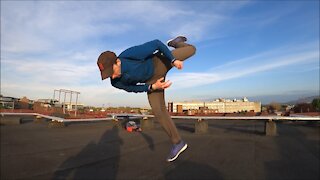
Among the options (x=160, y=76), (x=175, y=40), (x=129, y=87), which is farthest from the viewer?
(x=175, y=40)

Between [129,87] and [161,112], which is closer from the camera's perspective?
[129,87]

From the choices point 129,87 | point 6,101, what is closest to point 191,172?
point 129,87

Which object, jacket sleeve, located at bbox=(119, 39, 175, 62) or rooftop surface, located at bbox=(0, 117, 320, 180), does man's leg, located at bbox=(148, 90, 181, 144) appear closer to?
jacket sleeve, located at bbox=(119, 39, 175, 62)

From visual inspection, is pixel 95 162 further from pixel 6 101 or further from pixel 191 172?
pixel 6 101

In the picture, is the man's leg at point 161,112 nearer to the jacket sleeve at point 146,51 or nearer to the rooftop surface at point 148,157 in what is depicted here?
the jacket sleeve at point 146,51

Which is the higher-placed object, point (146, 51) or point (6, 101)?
point (6, 101)

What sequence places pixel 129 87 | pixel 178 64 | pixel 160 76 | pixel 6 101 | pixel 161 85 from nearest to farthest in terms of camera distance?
pixel 178 64 → pixel 161 85 → pixel 129 87 → pixel 160 76 → pixel 6 101

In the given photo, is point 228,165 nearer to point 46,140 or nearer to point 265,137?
point 265,137
